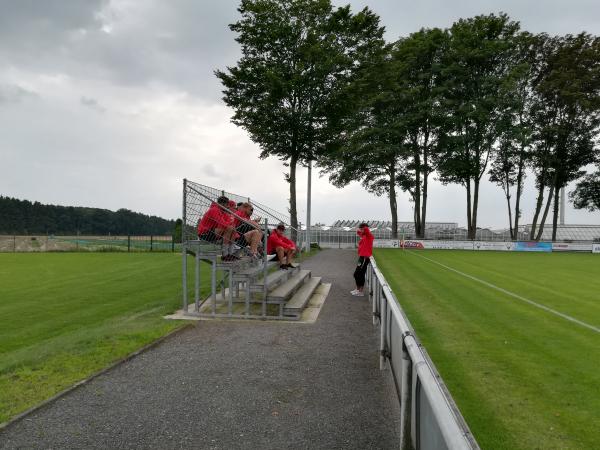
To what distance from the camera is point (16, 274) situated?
17109mm

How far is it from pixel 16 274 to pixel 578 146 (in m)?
49.7

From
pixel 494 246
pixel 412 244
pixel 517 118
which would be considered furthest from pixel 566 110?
pixel 412 244

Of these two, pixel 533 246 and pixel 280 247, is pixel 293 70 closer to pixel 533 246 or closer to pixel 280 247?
pixel 280 247

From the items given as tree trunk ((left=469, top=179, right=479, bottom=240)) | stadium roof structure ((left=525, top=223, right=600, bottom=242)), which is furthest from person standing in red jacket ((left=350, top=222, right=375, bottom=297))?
stadium roof structure ((left=525, top=223, right=600, bottom=242))

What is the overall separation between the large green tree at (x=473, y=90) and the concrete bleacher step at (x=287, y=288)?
35.1 m

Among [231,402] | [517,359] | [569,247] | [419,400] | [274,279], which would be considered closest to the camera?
[419,400]

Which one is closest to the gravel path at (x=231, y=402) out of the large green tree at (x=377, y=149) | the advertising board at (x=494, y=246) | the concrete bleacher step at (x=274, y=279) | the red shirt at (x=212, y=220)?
the concrete bleacher step at (x=274, y=279)

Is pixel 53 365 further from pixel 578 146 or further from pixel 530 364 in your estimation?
pixel 578 146

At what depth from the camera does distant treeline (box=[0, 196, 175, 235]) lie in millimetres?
79350

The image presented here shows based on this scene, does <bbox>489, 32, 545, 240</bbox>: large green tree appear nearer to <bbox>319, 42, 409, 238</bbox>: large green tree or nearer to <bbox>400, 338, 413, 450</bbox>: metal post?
<bbox>319, 42, 409, 238</bbox>: large green tree

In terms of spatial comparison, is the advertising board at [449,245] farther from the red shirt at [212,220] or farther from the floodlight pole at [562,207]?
the red shirt at [212,220]

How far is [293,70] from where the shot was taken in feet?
89.0

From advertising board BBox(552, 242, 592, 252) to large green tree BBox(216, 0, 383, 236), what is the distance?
25799 millimetres

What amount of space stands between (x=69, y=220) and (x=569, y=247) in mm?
87293
